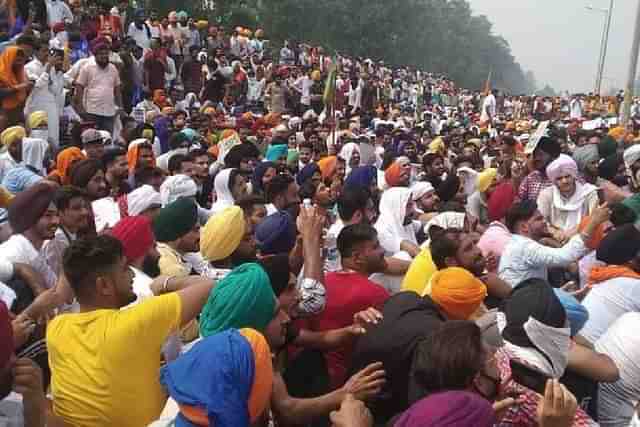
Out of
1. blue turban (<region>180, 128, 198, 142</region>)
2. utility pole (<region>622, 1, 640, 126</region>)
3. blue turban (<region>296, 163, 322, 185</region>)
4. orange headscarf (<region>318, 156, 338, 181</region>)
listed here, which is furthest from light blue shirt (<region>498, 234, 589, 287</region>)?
utility pole (<region>622, 1, 640, 126</region>)

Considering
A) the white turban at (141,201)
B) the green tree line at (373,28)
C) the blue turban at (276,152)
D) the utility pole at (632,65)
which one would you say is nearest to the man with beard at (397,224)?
the white turban at (141,201)

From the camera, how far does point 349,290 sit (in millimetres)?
3230

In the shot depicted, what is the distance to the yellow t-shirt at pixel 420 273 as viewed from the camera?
151 inches

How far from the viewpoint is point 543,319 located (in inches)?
98.5

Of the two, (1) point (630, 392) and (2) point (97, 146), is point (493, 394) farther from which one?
Result: (2) point (97, 146)

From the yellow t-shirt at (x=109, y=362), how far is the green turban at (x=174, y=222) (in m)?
1.45

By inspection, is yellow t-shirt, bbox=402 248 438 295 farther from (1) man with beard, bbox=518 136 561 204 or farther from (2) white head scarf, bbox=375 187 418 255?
(1) man with beard, bbox=518 136 561 204

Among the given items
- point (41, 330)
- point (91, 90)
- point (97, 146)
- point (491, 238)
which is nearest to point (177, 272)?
point (41, 330)

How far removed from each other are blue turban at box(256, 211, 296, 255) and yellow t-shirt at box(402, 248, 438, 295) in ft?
2.38

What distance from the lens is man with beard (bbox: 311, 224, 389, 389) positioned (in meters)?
3.10

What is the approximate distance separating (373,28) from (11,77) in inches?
1732

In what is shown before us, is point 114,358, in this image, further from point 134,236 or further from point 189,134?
point 189,134

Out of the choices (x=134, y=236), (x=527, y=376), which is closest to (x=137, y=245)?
(x=134, y=236)

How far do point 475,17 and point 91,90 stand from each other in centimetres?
10703
